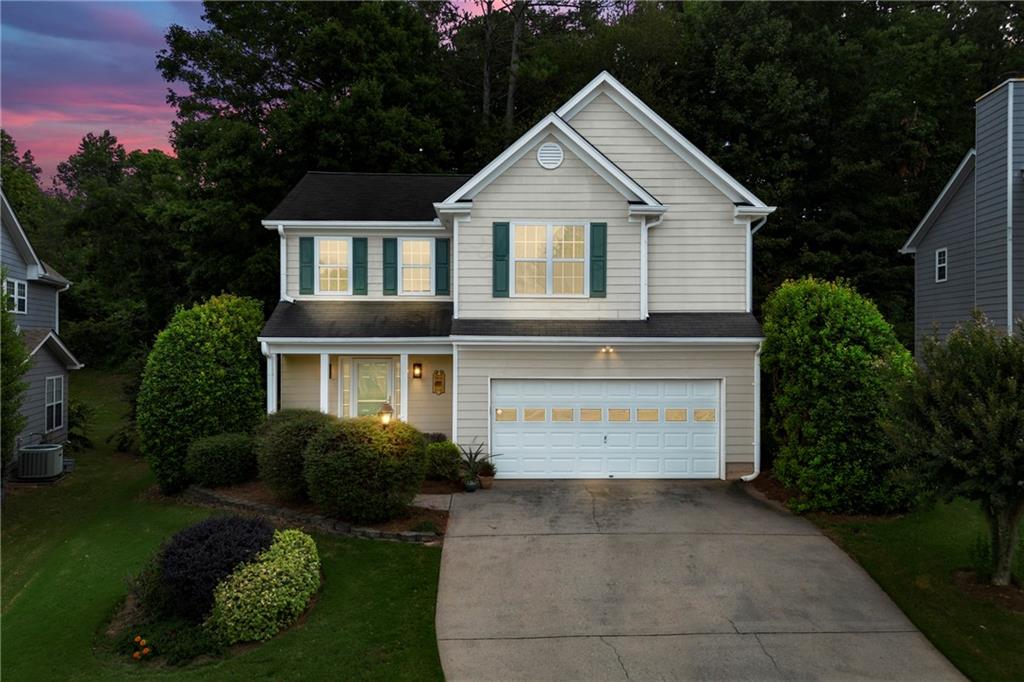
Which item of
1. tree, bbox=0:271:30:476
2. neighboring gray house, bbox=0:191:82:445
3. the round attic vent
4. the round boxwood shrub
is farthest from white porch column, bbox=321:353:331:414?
neighboring gray house, bbox=0:191:82:445

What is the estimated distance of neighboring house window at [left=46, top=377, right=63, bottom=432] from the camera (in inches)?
741

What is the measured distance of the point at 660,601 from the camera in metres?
8.00

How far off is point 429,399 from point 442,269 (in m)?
3.47

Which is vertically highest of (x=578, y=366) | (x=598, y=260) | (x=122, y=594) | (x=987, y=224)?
(x=987, y=224)

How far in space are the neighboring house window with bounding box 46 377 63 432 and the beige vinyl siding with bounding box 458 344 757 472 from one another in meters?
14.1

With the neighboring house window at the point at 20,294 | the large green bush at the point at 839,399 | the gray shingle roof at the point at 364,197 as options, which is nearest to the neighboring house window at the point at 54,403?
the neighboring house window at the point at 20,294

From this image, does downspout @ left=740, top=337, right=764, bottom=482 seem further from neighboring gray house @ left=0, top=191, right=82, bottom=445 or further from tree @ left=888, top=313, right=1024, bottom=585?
neighboring gray house @ left=0, top=191, right=82, bottom=445

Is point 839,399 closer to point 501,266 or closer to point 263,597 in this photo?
point 501,266

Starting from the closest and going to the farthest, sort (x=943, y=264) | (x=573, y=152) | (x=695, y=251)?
(x=573, y=152), (x=695, y=251), (x=943, y=264)

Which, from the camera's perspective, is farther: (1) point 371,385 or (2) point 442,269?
(2) point 442,269

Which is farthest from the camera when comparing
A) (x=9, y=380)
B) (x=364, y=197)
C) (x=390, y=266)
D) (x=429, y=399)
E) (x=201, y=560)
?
(x=364, y=197)

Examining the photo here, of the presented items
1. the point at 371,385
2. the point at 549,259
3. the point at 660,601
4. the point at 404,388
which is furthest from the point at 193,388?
the point at 660,601

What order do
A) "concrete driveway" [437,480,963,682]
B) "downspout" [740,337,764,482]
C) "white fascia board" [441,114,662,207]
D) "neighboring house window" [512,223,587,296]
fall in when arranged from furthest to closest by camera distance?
"neighboring house window" [512,223,587,296]
"downspout" [740,337,764,482]
"white fascia board" [441,114,662,207]
"concrete driveway" [437,480,963,682]

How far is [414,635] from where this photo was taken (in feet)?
23.6
